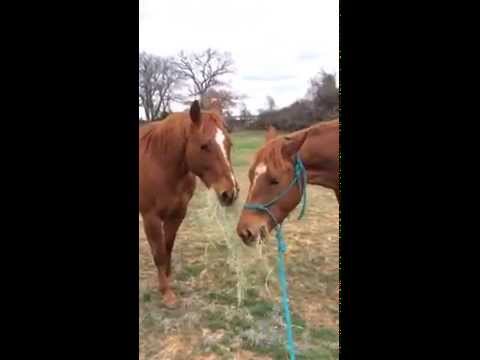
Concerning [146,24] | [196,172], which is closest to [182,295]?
[196,172]

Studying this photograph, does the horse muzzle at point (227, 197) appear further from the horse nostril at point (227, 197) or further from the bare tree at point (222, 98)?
the bare tree at point (222, 98)

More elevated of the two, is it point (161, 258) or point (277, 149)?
point (277, 149)

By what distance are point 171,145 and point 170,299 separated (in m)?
0.70

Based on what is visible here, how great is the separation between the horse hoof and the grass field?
0.09 ft

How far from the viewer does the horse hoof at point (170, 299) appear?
1739 millimetres

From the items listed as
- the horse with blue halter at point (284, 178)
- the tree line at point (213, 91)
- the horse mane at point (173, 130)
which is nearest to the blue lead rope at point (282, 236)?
the horse with blue halter at point (284, 178)

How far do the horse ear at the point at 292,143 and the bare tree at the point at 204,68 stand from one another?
0.35 m

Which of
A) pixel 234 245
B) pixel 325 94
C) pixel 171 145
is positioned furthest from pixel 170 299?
pixel 325 94

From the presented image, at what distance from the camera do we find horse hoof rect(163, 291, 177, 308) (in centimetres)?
174

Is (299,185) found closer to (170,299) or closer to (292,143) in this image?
(292,143)

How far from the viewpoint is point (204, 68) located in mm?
1547

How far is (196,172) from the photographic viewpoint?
1.74 metres

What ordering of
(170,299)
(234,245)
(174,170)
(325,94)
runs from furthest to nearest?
(174,170) < (170,299) < (234,245) < (325,94)

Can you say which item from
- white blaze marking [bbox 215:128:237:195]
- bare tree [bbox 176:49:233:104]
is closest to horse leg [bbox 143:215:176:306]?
white blaze marking [bbox 215:128:237:195]
